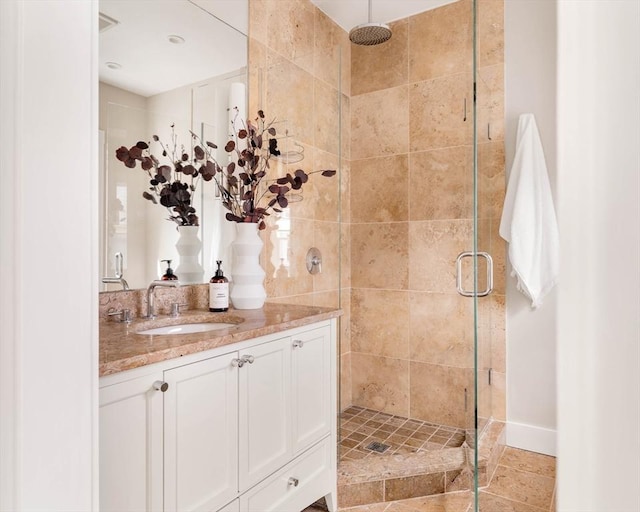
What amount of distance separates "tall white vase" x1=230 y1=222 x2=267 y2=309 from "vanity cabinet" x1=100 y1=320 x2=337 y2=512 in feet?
1.02

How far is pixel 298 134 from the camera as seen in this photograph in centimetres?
221

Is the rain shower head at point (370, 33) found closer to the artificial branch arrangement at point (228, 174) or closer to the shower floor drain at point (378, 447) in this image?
the artificial branch arrangement at point (228, 174)

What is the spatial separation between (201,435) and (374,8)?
2.62m

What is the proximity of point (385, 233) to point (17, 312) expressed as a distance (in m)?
2.33

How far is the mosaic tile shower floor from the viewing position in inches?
87.5

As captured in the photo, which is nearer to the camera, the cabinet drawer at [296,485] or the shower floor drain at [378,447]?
the cabinet drawer at [296,485]

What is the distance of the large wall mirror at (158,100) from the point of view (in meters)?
1.53

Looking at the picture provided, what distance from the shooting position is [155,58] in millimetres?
1698

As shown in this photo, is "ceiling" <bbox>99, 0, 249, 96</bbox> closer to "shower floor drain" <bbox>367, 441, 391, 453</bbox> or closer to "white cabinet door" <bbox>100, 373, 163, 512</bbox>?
"white cabinet door" <bbox>100, 373, 163, 512</bbox>

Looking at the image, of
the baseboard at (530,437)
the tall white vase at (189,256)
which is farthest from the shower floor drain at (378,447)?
the tall white vase at (189,256)

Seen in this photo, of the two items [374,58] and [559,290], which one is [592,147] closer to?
[559,290]

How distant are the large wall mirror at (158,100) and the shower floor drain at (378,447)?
1282 millimetres

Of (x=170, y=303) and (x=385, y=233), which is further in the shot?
(x=385, y=233)

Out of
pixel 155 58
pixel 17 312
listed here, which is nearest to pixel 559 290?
pixel 17 312
